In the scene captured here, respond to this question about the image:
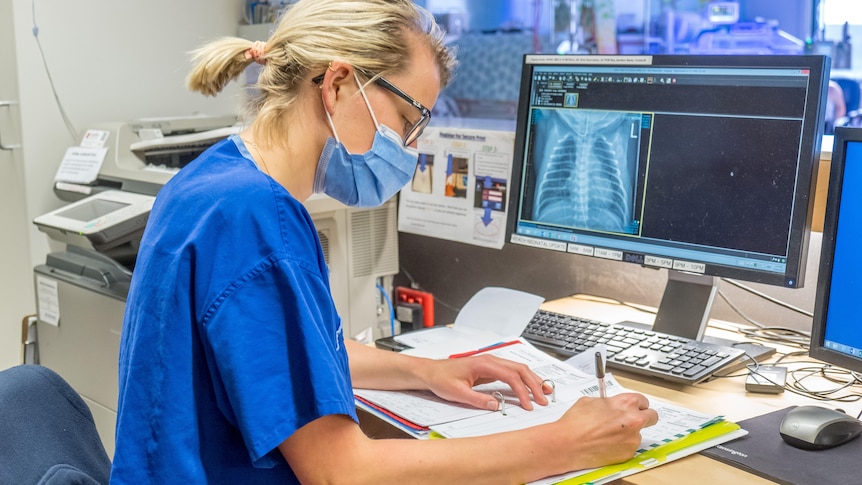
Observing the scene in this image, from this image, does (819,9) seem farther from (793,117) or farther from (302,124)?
(302,124)

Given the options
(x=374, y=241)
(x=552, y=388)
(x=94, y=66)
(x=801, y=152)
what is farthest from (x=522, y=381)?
(x=94, y=66)

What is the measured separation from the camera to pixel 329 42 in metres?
1.01

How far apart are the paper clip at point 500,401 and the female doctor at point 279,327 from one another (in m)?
0.15

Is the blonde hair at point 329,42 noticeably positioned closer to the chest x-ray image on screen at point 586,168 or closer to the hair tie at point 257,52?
the hair tie at point 257,52

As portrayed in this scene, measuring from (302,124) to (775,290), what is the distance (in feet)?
3.15

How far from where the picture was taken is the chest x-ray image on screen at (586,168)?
143 centimetres

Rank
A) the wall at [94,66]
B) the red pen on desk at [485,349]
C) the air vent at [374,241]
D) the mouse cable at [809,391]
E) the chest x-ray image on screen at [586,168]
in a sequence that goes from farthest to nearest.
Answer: the wall at [94,66] < the air vent at [374,241] < the chest x-ray image on screen at [586,168] < the red pen on desk at [485,349] < the mouse cable at [809,391]

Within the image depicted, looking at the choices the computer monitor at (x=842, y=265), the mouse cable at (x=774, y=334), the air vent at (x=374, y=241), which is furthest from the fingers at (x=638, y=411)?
the air vent at (x=374, y=241)

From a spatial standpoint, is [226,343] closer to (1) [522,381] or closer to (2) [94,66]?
(1) [522,381]

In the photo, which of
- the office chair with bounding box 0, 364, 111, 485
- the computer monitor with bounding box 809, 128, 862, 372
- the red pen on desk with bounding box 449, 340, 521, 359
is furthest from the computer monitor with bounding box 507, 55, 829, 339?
the office chair with bounding box 0, 364, 111, 485

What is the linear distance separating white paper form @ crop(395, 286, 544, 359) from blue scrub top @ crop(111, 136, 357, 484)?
50cm

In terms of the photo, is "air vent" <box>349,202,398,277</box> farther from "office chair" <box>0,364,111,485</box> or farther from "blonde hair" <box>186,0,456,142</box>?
"office chair" <box>0,364,111,485</box>

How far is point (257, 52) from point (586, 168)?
0.65 meters

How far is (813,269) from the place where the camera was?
4.76ft
